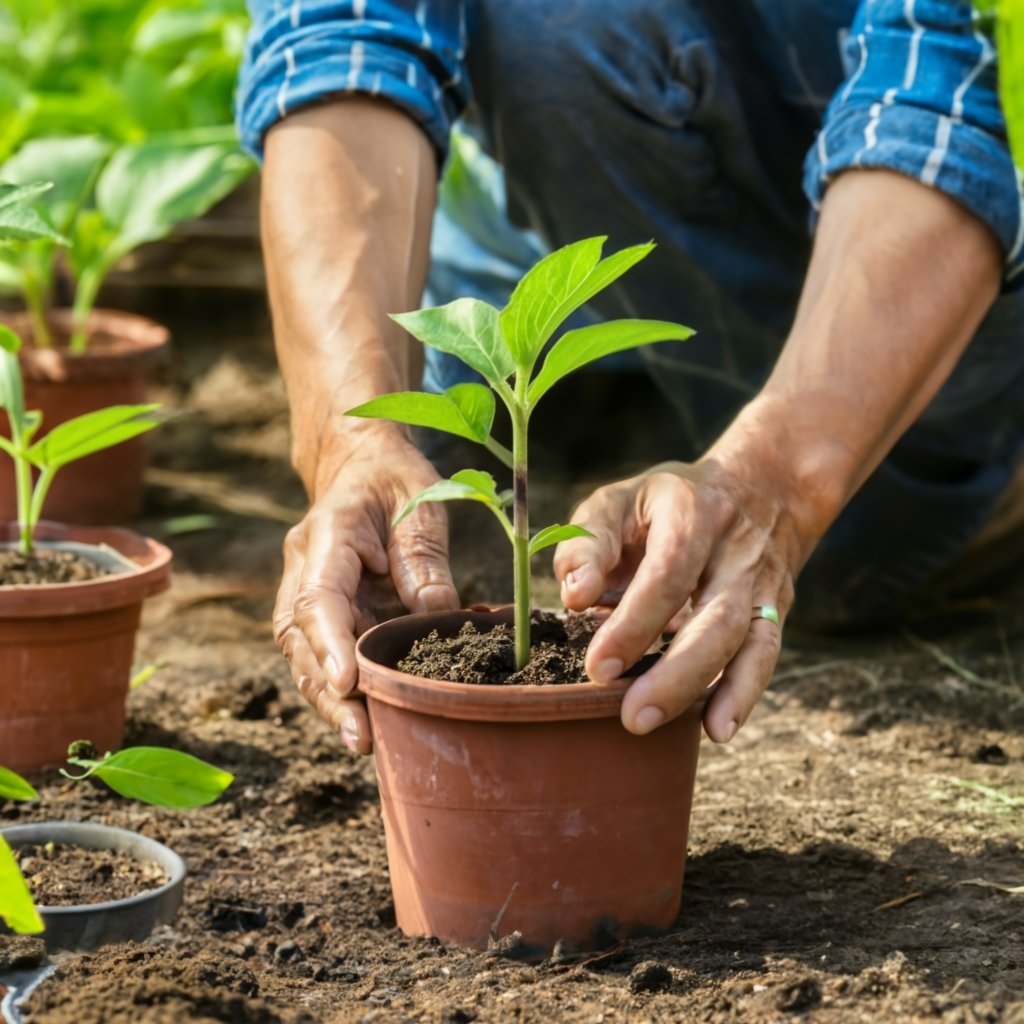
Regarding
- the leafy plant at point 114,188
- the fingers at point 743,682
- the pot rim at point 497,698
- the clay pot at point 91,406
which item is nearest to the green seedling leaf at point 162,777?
the pot rim at point 497,698

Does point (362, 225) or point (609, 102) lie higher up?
point (609, 102)

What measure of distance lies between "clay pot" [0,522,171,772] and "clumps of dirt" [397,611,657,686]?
1.65 ft

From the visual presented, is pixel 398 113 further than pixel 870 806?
Yes

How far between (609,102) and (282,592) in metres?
0.95

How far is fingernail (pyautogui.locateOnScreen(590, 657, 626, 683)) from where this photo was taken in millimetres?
1211

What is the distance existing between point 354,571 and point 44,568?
573 millimetres

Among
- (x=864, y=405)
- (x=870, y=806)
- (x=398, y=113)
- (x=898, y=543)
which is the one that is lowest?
(x=870, y=806)

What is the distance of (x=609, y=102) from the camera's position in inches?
81.0

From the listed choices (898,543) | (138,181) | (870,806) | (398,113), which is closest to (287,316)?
(398,113)

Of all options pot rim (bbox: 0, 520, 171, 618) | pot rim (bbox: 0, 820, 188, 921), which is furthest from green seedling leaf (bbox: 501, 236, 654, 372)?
pot rim (bbox: 0, 520, 171, 618)

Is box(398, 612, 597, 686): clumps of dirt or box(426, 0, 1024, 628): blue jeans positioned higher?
box(426, 0, 1024, 628): blue jeans

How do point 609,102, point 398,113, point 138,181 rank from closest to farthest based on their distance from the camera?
point 398,113 < point 609,102 < point 138,181

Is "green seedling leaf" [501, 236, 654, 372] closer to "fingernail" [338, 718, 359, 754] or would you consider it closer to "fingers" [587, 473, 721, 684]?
"fingers" [587, 473, 721, 684]

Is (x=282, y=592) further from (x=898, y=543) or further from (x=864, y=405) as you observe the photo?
(x=898, y=543)
